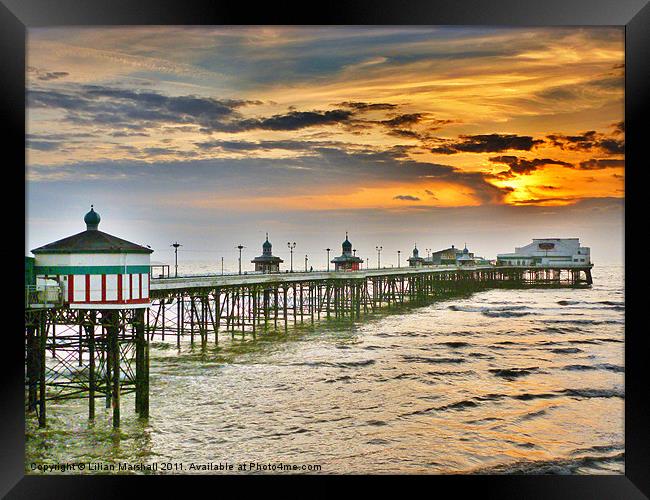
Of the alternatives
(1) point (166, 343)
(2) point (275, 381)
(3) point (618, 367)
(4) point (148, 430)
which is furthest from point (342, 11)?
(1) point (166, 343)

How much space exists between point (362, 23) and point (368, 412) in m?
7.86

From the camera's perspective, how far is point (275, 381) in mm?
15781

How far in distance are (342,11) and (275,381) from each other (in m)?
9.29

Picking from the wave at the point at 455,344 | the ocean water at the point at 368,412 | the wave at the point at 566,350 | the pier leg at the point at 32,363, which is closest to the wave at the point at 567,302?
the ocean water at the point at 368,412

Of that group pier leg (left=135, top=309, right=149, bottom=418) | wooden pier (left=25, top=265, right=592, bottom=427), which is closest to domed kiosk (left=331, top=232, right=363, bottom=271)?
wooden pier (left=25, top=265, right=592, bottom=427)

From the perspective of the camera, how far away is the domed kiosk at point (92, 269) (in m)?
11.4

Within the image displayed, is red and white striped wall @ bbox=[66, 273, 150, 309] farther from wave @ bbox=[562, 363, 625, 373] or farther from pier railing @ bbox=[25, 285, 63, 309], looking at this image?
wave @ bbox=[562, 363, 625, 373]

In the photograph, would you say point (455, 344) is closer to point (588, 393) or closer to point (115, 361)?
point (588, 393)

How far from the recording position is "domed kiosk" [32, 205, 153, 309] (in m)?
11.4

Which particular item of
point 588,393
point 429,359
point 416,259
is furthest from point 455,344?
point 416,259

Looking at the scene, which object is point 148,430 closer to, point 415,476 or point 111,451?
point 111,451

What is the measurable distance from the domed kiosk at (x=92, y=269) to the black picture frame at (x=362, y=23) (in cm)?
121

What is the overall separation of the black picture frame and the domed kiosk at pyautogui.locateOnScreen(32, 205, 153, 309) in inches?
47.8
